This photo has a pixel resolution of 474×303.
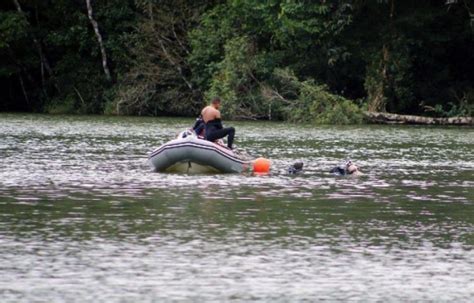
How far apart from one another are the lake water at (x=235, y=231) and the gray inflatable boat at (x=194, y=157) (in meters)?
0.40

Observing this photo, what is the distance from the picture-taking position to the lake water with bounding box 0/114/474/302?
11.4 metres

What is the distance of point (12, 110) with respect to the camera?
6088cm

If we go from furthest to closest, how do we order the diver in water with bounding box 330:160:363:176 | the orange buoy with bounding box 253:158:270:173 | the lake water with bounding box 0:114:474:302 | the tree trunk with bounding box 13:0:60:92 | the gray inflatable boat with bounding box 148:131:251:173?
the tree trunk with bounding box 13:0:60:92
the orange buoy with bounding box 253:158:270:173
the gray inflatable boat with bounding box 148:131:251:173
the diver in water with bounding box 330:160:363:176
the lake water with bounding box 0:114:474:302

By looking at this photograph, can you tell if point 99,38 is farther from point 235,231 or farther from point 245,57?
point 235,231

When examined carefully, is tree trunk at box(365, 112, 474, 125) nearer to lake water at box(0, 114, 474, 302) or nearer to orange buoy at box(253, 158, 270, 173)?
lake water at box(0, 114, 474, 302)

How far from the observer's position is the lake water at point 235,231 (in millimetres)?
11445

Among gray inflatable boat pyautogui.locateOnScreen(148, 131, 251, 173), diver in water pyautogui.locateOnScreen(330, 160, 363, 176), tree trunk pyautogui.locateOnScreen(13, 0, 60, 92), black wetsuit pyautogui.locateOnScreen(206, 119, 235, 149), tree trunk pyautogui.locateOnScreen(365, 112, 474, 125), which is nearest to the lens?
diver in water pyautogui.locateOnScreen(330, 160, 363, 176)

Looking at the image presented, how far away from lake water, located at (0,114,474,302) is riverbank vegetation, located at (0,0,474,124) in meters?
20.7

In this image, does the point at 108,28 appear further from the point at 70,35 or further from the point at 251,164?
the point at 251,164

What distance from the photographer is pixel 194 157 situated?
2378 centimetres

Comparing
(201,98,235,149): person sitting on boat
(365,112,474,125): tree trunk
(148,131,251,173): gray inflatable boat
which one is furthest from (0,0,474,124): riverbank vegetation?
(148,131,251,173): gray inflatable boat

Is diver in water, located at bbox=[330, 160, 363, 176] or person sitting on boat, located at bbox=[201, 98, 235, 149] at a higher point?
person sitting on boat, located at bbox=[201, 98, 235, 149]

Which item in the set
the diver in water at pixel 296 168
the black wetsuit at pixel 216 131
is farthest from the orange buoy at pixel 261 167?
the black wetsuit at pixel 216 131

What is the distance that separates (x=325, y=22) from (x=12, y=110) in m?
18.1
